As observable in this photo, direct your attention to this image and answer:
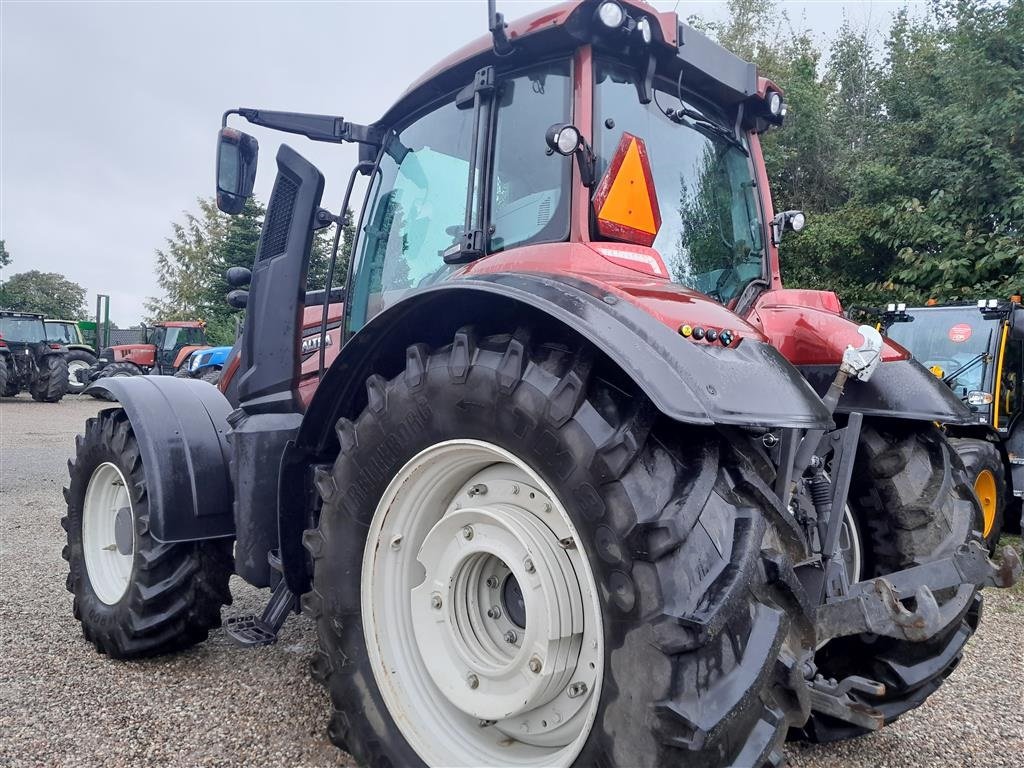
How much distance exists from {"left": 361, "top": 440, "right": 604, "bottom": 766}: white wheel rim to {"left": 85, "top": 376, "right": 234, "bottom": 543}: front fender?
45.0 inches

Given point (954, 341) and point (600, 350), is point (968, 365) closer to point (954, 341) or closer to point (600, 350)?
point (954, 341)

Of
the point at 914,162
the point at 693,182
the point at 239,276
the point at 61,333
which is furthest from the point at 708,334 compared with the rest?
the point at 61,333

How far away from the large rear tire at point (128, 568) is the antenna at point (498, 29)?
215 cm

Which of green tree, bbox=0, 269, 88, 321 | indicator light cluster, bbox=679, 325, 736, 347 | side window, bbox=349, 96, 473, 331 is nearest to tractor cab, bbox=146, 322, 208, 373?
side window, bbox=349, 96, 473, 331

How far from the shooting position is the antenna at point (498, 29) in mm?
2148

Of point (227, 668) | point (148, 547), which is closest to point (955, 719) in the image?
point (227, 668)

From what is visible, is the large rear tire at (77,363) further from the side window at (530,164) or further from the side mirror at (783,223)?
the side mirror at (783,223)

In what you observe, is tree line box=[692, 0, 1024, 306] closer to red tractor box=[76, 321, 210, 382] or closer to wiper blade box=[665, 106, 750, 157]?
wiper blade box=[665, 106, 750, 157]

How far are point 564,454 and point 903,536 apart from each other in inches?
56.6

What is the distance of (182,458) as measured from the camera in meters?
3.00

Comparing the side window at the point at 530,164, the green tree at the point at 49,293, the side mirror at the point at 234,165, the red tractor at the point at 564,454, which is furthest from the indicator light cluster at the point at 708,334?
the green tree at the point at 49,293

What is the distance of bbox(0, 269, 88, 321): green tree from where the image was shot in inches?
2138

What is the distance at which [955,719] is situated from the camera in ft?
9.40

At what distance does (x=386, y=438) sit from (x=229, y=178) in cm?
146
